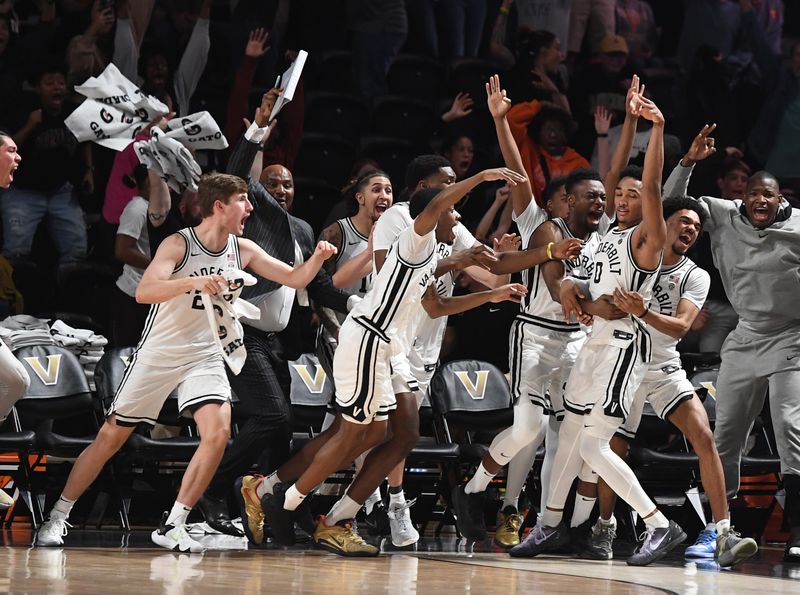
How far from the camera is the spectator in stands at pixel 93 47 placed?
32.4 feet

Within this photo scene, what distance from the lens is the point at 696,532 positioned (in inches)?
341

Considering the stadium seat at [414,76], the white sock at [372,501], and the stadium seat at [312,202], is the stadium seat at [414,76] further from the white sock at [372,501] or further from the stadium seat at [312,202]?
the white sock at [372,501]

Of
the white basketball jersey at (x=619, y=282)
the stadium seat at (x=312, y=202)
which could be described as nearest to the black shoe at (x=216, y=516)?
the white basketball jersey at (x=619, y=282)

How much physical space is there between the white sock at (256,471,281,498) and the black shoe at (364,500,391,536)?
3.36 feet

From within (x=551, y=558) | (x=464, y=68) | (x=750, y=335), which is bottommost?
(x=551, y=558)

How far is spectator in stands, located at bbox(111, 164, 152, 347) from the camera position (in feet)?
28.8

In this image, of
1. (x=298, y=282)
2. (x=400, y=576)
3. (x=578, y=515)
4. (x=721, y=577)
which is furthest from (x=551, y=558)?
(x=298, y=282)

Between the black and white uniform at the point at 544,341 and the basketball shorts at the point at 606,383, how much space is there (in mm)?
442

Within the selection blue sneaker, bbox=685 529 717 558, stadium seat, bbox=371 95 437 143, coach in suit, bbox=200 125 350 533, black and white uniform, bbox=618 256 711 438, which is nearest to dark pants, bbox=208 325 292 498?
coach in suit, bbox=200 125 350 533

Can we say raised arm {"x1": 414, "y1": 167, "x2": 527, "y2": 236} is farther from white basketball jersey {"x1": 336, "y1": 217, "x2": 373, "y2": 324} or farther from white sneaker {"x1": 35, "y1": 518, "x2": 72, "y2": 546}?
white sneaker {"x1": 35, "y1": 518, "x2": 72, "y2": 546}

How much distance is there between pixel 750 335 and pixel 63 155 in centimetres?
492

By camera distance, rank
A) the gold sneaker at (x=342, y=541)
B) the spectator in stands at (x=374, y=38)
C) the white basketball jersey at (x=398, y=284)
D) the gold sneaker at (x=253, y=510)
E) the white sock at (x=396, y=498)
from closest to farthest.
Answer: the white basketball jersey at (x=398, y=284), the gold sneaker at (x=342, y=541), the gold sneaker at (x=253, y=510), the white sock at (x=396, y=498), the spectator in stands at (x=374, y=38)

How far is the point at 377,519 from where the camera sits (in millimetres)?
7852

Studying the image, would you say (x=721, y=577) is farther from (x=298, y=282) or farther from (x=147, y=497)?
(x=147, y=497)
